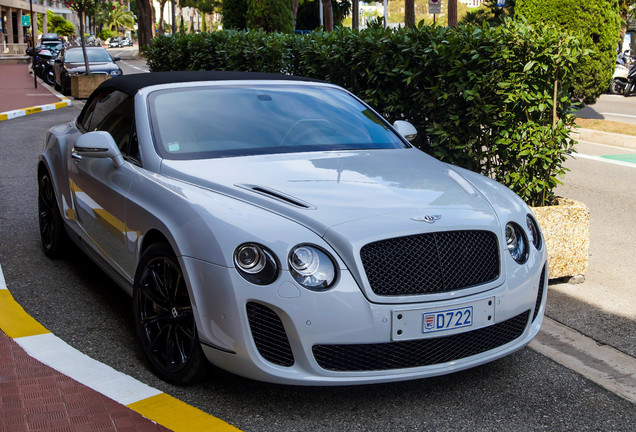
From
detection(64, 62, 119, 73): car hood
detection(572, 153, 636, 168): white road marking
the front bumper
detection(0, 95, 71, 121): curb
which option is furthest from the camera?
detection(64, 62, 119, 73): car hood

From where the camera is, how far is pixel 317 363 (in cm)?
342

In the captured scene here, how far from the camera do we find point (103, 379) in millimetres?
3943

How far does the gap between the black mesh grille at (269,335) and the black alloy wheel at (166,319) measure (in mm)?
367

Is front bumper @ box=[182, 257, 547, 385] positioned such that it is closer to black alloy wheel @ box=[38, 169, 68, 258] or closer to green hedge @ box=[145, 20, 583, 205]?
green hedge @ box=[145, 20, 583, 205]

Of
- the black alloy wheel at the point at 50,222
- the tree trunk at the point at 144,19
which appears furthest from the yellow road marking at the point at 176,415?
the tree trunk at the point at 144,19

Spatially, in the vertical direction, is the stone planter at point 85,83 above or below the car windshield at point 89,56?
below

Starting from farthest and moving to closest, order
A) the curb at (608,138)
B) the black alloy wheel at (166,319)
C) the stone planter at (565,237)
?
the curb at (608,138) < the stone planter at (565,237) < the black alloy wheel at (166,319)

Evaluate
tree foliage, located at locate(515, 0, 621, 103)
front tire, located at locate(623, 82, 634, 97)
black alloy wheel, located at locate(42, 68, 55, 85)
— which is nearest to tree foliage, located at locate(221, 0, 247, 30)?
black alloy wheel, located at locate(42, 68, 55, 85)

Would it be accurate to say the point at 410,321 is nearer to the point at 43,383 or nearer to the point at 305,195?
the point at 305,195

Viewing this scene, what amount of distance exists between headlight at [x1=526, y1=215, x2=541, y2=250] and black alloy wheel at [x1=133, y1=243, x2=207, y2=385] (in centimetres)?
171

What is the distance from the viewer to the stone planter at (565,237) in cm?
558

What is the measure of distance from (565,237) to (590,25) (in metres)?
12.2

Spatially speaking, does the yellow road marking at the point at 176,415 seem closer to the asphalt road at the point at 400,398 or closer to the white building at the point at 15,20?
the asphalt road at the point at 400,398

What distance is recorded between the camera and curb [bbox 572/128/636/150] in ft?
46.4
